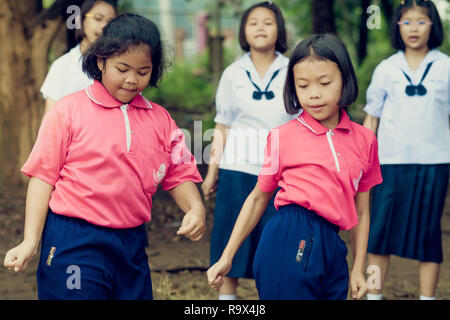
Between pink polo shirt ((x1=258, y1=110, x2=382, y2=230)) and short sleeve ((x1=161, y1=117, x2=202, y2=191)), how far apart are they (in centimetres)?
30

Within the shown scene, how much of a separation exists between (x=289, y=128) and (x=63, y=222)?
0.95 meters

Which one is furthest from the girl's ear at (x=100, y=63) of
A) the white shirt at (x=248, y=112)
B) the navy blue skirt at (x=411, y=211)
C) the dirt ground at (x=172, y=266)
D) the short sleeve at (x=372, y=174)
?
the dirt ground at (x=172, y=266)

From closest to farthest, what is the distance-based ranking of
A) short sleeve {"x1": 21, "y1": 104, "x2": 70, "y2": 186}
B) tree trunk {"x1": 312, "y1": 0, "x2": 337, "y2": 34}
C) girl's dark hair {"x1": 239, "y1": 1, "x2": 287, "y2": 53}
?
short sleeve {"x1": 21, "y1": 104, "x2": 70, "y2": 186} < girl's dark hair {"x1": 239, "y1": 1, "x2": 287, "y2": 53} < tree trunk {"x1": 312, "y1": 0, "x2": 337, "y2": 34}

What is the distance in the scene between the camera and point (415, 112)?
413 centimetres

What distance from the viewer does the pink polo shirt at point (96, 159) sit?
2.63 metres

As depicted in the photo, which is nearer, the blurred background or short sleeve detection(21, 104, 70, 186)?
short sleeve detection(21, 104, 70, 186)

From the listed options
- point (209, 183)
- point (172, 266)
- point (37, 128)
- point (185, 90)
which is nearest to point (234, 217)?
point (209, 183)

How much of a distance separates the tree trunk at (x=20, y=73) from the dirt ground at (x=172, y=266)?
647 millimetres

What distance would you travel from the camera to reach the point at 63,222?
8.77 ft

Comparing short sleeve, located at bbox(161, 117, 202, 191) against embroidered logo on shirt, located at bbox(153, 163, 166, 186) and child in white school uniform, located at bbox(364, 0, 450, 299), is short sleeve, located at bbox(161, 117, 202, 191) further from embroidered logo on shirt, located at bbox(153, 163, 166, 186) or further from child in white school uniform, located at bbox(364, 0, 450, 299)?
child in white school uniform, located at bbox(364, 0, 450, 299)

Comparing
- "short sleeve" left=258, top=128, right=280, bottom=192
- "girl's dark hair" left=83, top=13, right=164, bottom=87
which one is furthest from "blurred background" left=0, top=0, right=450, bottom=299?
"short sleeve" left=258, top=128, right=280, bottom=192

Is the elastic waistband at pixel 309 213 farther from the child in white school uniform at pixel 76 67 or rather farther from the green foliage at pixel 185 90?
the green foliage at pixel 185 90

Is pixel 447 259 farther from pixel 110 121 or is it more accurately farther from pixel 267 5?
pixel 110 121

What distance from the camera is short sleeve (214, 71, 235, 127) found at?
4098 millimetres
